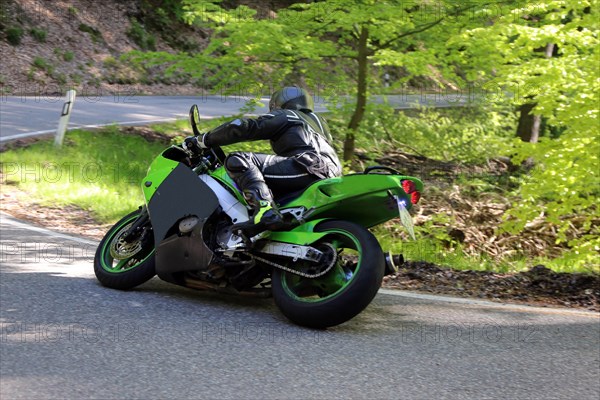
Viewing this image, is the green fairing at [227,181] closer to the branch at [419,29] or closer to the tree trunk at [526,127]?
the branch at [419,29]

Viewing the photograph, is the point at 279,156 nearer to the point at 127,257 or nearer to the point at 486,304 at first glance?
the point at 127,257

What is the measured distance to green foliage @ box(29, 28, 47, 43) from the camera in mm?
23344

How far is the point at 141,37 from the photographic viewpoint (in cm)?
2711

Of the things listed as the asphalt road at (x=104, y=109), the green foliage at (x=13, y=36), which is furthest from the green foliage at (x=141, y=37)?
the green foliage at (x=13, y=36)

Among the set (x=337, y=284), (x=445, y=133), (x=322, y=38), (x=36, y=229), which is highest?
(x=322, y=38)

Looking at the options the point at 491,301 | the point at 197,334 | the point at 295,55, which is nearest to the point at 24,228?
the point at 197,334

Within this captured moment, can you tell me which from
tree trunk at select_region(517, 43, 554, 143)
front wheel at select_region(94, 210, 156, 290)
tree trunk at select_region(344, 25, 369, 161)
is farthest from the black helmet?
tree trunk at select_region(517, 43, 554, 143)

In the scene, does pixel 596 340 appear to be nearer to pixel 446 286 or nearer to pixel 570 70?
pixel 446 286

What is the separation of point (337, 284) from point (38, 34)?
808 inches

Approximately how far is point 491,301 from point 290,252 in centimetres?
209

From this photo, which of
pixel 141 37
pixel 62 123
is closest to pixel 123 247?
pixel 62 123

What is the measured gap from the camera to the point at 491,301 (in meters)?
6.56

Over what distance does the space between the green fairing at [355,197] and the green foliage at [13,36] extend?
19.1 m

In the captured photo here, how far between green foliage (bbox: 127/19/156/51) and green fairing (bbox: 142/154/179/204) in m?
21.3
